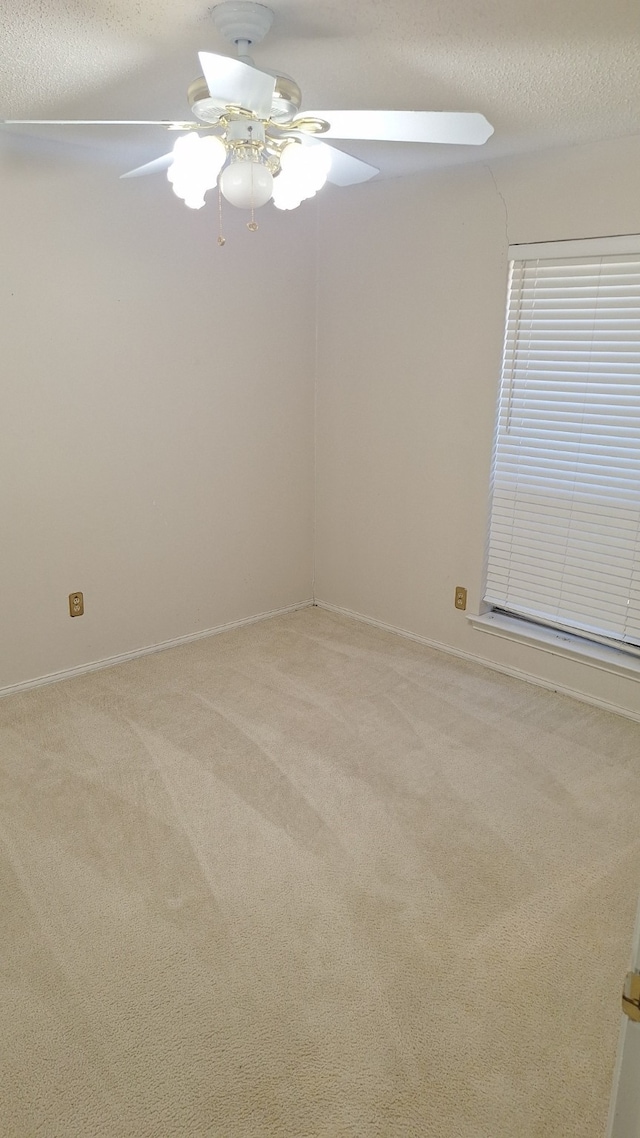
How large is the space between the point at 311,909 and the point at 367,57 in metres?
2.27

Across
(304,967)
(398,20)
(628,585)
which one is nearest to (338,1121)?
(304,967)

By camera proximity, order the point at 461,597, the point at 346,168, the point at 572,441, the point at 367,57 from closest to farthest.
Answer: the point at 367,57
the point at 346,168
the point at 572,441
the point at 461,597

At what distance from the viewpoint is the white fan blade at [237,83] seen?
4.73 ft

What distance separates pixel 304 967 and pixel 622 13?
233 centimetres

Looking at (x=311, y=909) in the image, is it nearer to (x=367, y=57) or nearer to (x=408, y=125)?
(x=408, y=125)

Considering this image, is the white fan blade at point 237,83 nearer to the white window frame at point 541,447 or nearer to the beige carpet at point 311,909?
the white window frame at point 541,447

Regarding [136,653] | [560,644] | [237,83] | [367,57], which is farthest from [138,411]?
[560,644]

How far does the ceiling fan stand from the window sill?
2.05 m

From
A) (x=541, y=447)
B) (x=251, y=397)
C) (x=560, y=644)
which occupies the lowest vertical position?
(x=560, y=644)

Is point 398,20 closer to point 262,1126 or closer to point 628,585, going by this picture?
point 628,585

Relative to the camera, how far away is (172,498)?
11.8 ft

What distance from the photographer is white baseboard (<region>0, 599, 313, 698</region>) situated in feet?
10.8

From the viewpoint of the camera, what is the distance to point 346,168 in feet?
7.04

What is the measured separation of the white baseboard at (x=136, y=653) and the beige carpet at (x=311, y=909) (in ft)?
0.32
